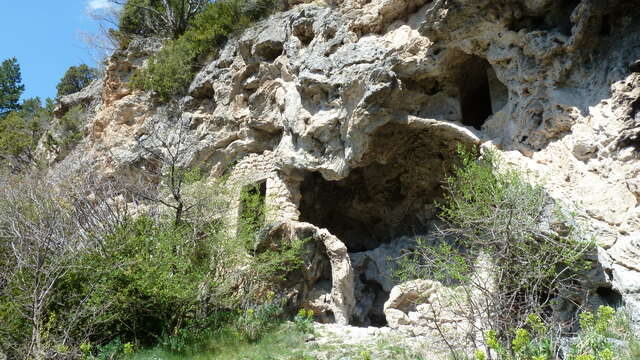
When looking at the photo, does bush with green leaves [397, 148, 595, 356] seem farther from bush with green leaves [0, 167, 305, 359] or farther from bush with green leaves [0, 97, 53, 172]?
bush with green leaves [0, 97, 53, 172]

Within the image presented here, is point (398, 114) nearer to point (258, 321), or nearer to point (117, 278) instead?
point (258, 321)

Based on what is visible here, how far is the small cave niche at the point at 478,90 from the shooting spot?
10047 mm

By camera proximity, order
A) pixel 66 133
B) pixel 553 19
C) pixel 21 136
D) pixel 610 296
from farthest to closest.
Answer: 1. pixel 21 136
2. pixel 66 133
3. pixel 553 19
4. pixel 610 296

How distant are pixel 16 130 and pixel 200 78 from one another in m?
9.19

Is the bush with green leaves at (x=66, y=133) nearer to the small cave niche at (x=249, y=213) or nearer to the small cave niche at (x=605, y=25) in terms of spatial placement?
the small cave niche at (x=249, y=213)

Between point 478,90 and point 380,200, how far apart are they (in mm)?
3545

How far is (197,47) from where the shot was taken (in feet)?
49.0

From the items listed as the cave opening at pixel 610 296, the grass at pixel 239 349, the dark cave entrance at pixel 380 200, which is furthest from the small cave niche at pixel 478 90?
the grass at pixel 239 349

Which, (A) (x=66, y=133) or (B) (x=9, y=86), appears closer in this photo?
(A) (x=66, y=133)

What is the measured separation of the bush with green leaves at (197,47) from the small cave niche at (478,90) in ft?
19.8

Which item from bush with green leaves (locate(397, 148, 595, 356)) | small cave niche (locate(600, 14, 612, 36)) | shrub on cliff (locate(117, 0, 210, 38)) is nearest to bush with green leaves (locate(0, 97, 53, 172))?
shrub on cliff (locate(117, 0, 210, 38))

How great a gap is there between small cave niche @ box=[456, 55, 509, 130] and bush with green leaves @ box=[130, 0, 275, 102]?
6038 millimetres

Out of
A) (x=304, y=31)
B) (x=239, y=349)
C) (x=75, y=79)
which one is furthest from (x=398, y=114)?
(x=75, y=79)

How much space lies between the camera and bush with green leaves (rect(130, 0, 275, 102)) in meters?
14.4
